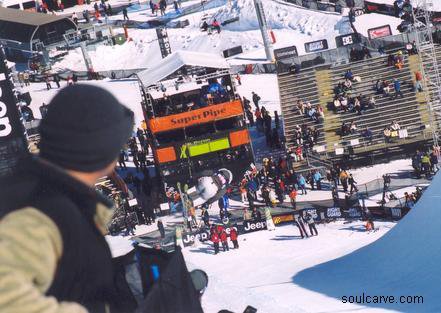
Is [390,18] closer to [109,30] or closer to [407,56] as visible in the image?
[407,56]

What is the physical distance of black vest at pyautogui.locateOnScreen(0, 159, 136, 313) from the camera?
162 centimetres

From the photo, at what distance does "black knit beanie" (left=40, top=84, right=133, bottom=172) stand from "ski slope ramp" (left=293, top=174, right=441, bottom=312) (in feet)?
37.6

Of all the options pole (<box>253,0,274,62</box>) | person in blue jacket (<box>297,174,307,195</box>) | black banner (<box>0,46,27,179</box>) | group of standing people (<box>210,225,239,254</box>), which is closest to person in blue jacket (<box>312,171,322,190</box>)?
person in blue jacket (<box>297,174,307,195</box>)

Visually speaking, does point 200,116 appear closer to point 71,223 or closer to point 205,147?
point 205,147

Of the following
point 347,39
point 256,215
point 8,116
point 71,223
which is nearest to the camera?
point 71,223

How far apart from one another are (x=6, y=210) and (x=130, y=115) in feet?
1.25

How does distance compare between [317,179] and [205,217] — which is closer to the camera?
[205,217]

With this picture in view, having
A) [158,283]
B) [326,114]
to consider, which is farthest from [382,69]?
[158,283]

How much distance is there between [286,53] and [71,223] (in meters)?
36.1

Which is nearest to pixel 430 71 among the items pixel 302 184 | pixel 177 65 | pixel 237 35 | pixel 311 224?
pixel 302 184

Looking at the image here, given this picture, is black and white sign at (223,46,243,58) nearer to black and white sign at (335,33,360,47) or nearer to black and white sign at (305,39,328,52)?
black and white sign at (305,39,328,52)

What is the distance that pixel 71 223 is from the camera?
1646mm

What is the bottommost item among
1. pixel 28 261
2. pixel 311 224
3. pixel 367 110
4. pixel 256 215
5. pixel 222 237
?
pixel 311 224

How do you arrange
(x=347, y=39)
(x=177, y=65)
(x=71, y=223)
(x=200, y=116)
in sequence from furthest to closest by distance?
(x=347, y=39)
(x=177, y=65)
(x=200, y=116)
(x=71, y=223)
